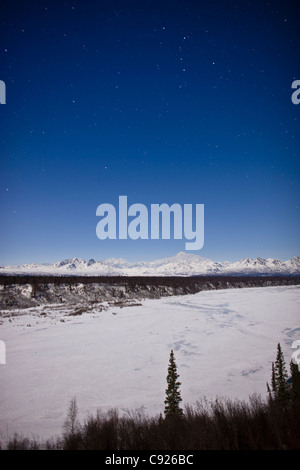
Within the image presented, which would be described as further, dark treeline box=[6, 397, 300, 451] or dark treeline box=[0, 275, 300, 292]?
dark treeline box=[0, 275, 300, 292]

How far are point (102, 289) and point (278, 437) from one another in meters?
68.8

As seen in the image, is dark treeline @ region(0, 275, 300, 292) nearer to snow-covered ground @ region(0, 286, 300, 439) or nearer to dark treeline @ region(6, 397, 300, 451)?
snow-covered ground @ region(0, 286, 300, 439)

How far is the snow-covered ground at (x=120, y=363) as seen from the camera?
42.8ft

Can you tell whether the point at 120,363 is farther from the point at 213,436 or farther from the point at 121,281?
the point at 121,281

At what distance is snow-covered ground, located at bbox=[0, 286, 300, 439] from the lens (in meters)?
13.0

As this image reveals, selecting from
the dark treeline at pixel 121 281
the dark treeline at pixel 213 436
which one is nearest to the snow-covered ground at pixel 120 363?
the dark treeline at pixel 213 436

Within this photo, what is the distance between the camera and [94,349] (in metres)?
22.4

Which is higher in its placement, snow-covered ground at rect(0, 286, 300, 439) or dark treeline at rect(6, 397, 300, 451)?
dark treeline at rect(6, 397, 300, 451)

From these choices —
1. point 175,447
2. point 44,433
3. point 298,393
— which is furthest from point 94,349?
point 175,447

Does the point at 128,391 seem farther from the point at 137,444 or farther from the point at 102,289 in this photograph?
the point at 102,289

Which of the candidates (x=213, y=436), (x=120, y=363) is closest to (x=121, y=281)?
(x=120, y=363)

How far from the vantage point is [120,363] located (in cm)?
1909

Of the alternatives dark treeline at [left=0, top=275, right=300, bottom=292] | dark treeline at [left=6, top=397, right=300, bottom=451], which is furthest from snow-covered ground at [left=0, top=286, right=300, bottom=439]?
dark treeline at [left=0, top=275, right=300, bottom=292]

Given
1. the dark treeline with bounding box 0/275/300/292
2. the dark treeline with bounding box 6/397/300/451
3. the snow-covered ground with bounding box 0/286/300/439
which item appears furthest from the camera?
the dark treeline with bounding box 0/275/300/292
